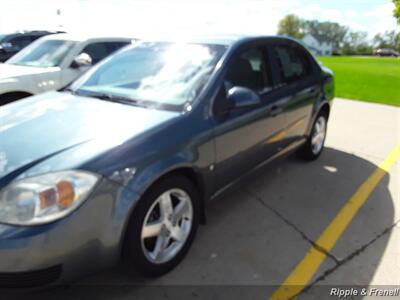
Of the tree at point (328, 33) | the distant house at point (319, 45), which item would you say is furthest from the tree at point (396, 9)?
the tree at point (328, 33)

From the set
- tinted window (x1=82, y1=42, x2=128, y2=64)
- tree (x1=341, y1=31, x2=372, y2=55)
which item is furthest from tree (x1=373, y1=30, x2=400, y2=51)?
tinted window (x1=82, y1=42, x2=128, y2=64)

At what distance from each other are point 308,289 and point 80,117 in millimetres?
2001

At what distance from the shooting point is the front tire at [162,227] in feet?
7.23

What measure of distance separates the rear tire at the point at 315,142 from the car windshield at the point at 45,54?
416 cm

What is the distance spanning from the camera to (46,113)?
2.69 meters

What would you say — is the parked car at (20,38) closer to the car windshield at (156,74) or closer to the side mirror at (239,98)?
the car windshield at (156,74)

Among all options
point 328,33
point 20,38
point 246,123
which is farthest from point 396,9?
point 328,33

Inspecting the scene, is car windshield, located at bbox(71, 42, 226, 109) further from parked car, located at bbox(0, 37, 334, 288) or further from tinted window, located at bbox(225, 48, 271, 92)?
tinted window, located at bbox(225, 48, 271, 92)

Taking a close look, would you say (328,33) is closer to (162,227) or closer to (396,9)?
(396,9)

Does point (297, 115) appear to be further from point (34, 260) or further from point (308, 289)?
point (34, 260)

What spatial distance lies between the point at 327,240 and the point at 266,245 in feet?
1.79

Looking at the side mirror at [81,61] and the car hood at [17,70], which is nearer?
the car hood at [17,70]

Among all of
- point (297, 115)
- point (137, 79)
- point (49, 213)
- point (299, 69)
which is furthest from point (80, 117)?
point (299, 69)

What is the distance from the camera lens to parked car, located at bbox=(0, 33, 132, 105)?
521 cm
